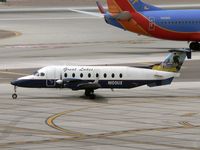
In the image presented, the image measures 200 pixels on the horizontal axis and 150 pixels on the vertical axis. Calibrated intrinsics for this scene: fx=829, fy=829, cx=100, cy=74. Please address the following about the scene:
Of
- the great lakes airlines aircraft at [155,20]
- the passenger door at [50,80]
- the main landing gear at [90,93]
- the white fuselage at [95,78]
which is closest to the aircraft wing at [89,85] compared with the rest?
the white fuselage at [95,78]

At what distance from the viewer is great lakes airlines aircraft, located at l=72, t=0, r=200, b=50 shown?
94.2 meters

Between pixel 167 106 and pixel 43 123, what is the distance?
35.1 ft

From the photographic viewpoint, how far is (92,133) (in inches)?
1762

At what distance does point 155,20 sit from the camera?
9431cm

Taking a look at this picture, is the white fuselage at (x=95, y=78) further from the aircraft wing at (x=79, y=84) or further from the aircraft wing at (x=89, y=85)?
the aircraft wing at (x=89, y=85)

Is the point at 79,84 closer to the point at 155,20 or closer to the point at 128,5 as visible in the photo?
the point at 155,20

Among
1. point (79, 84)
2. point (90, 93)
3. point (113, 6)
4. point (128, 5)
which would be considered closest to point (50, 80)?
point (79, 84)

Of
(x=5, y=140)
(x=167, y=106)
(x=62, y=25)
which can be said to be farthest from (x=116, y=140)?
(x=62, y=25)

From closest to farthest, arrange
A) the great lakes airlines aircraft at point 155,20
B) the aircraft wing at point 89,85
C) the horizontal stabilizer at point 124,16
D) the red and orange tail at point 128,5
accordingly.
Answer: the aircraft wing at point 89,85
the great lakes airlines aircraft at point 155,20
the horizontal stabilizer at point 124,16
the red and orange tail at point 128,5

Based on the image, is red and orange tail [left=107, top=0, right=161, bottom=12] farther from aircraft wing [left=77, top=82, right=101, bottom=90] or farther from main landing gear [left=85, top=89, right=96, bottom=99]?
aircraft wing [left=77, top=82, right=101, bottom=90]

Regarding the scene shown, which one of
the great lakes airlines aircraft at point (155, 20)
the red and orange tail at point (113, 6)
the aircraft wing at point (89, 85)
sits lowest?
the aircraft wing at point (89, 85)

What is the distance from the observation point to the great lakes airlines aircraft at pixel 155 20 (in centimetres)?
9425

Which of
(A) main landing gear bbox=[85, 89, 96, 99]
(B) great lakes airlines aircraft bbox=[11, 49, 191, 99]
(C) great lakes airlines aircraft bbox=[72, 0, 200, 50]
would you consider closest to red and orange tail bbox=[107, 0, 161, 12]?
(C) great lakes airlines aircraft bbox=[72, 0, 200, 50]

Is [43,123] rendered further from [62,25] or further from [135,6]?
[62,25]
